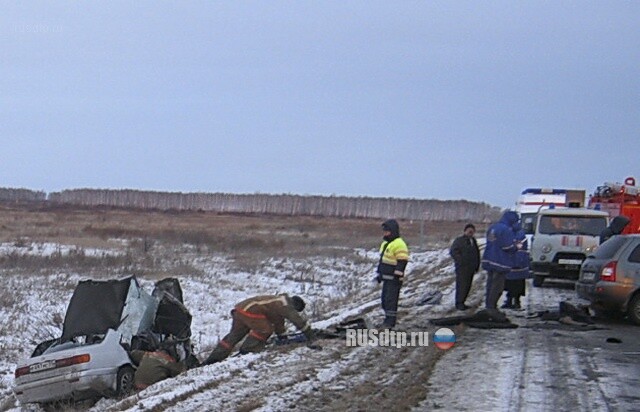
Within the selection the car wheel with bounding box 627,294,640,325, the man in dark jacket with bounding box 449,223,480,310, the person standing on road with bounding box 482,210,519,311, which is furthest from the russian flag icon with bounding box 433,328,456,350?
the car wheel with bounding box 627,294,640,325

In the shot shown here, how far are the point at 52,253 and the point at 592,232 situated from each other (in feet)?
66.2

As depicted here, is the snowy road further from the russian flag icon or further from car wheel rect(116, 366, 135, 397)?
car wheel rect(116, 366, 135, 397)

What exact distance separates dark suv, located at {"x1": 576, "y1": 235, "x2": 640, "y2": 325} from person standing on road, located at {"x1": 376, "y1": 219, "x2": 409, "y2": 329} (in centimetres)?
Result: 369

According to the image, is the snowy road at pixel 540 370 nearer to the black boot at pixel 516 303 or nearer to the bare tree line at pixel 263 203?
the black boot at pixel 516 303

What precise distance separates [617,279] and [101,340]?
27.9ft

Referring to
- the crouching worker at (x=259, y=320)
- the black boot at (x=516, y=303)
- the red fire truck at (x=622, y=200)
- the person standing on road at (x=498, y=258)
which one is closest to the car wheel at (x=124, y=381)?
the crouching worker at (x=259, y=320)

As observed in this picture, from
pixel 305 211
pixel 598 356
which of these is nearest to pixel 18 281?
pixel 598 356

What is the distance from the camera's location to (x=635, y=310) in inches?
613

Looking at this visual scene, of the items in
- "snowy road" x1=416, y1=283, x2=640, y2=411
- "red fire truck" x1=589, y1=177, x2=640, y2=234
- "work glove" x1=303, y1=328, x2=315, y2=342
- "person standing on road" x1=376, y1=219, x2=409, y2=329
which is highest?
"red fire truck" x1=589, y1=177, x2=640, y2=234

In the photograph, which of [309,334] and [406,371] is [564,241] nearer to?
[309,334]

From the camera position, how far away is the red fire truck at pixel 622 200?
24531 mm

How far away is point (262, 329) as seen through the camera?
13.3 metres

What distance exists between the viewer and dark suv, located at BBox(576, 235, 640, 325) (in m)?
15.6

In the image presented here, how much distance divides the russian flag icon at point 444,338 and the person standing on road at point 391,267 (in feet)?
2.76
